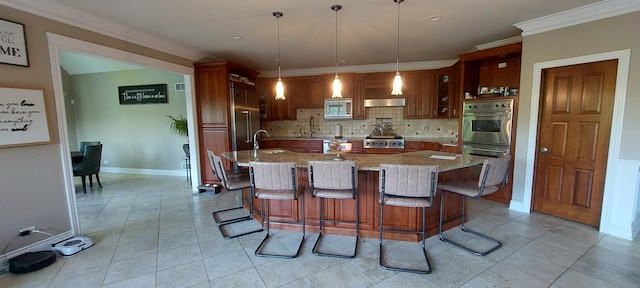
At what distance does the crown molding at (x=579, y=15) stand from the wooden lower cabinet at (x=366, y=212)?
1983 mm

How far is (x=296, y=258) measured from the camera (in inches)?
97.6

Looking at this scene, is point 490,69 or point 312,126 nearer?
point 490,69

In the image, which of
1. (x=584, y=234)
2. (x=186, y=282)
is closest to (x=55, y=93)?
(x=186, y=282)

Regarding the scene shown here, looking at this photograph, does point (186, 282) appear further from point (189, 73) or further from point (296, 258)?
point (189, 73)

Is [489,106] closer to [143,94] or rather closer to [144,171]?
[143,94]

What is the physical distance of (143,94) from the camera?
19.8ft

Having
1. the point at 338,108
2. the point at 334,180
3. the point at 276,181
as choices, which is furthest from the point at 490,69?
the point at 276,181

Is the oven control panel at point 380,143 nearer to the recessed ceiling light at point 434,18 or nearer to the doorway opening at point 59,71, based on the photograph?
the recessed ceiling light at point 434,18

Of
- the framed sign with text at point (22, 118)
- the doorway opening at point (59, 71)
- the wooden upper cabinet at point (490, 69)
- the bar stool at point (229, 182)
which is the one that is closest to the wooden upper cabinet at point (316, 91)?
the wooden upper cabinet at point (490, 69)

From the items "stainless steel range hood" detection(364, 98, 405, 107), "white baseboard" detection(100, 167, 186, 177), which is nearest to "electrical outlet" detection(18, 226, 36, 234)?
"white baseboard" detection(100, 167, 186, 177)

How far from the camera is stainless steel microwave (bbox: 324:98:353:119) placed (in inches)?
230

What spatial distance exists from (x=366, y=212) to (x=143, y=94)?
5.82 m

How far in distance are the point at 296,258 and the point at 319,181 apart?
75 centimetres

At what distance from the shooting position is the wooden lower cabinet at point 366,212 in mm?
2787
